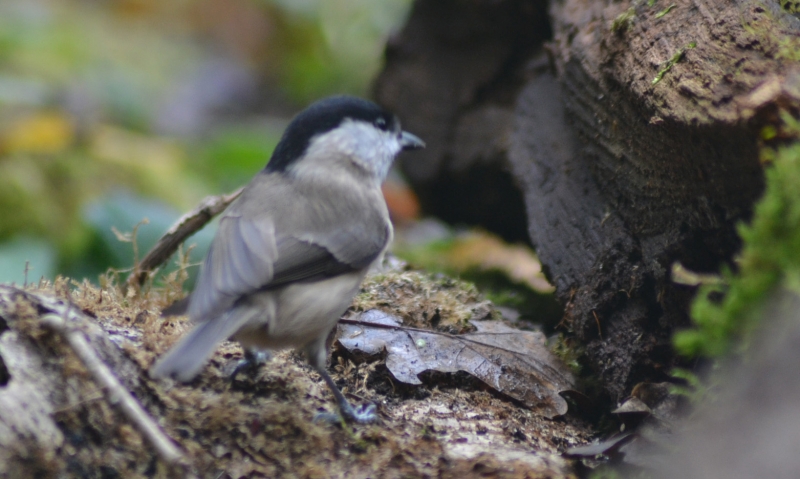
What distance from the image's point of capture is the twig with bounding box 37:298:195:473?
1.73m

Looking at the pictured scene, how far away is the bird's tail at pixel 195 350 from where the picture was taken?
1.90 m

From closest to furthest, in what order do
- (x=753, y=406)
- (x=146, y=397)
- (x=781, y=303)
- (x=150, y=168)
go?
1. (x=753, y=406)
2. (x=781, y=303)
3. (x=146, y=397)
4. (x=150, y=168)

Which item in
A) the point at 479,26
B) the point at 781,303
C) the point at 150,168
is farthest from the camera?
the point at 150,168

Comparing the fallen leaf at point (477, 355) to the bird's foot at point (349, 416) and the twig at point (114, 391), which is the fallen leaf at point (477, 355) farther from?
the twig at point (114, 391)

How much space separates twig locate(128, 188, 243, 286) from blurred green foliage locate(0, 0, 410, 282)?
3.73 feet

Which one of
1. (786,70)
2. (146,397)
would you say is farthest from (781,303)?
(146,397)

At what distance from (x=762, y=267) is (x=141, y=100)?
775 cm

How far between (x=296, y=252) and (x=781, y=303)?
1529 mm

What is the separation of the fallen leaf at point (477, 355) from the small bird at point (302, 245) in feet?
0.85

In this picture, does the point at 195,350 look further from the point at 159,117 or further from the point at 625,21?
the point at 159,117

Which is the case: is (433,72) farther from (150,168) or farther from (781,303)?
(781,303)

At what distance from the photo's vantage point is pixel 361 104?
3020mm

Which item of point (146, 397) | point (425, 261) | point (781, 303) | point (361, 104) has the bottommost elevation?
point (425, 261)

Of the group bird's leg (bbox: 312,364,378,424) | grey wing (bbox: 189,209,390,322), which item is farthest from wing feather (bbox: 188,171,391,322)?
bird's leg (bbox: 312,364,378,424)
